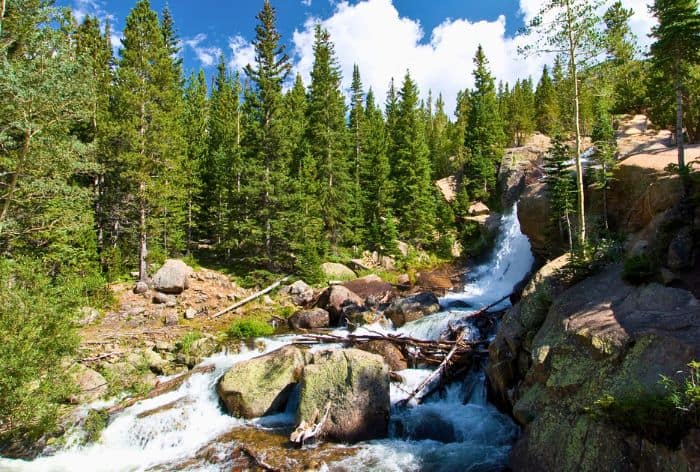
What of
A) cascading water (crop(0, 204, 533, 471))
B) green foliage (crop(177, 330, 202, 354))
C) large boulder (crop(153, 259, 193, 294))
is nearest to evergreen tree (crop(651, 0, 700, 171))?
cascading water (crop(0, 204, 533, 471))

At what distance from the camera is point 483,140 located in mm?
45000

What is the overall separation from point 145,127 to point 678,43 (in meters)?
28.7

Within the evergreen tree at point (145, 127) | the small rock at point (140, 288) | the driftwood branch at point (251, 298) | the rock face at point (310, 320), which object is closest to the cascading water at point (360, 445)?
the rock face at point (310, 320)

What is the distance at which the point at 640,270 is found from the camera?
10.2 meters

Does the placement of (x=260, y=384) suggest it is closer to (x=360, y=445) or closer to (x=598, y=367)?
(x=360, y=445)

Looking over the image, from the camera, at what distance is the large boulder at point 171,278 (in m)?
23.7

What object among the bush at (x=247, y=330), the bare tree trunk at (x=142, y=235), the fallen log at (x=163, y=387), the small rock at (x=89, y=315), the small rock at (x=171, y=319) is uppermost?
the bare tree trunk at (x=142, y=235)

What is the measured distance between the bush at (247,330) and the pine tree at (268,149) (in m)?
7.93

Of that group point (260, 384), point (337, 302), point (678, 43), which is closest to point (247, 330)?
point (337, 302)

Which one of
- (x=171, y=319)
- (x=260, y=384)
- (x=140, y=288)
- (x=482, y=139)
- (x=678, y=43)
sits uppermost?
(x=482, y=139)

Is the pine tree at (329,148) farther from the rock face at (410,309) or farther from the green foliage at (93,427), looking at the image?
the green foliage at (93,427)

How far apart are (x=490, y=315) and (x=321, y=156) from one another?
23214mm

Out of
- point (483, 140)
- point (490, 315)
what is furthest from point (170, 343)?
point (483, 140)

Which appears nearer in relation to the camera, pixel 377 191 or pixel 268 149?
pixel 268 149
